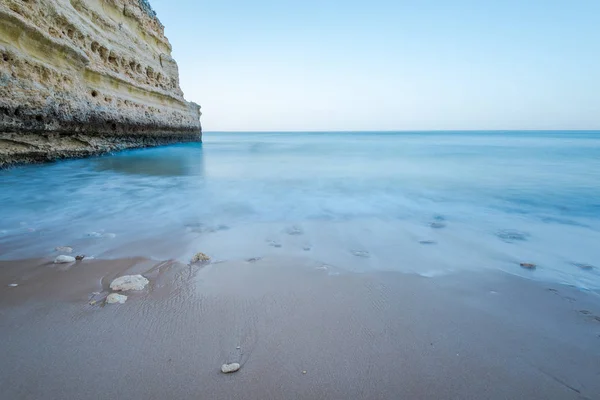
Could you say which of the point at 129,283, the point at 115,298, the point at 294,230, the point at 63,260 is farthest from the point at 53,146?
the point at 115,298

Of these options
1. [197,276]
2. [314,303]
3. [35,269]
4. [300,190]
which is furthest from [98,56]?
[314,303]

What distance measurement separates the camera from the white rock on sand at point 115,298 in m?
2.17

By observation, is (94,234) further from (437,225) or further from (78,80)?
(78,80)

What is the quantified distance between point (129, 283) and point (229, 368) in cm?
128

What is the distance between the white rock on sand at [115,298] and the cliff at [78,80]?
729cm

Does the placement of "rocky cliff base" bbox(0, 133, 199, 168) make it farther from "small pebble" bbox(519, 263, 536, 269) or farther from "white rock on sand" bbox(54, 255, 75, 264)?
"small pebble" bbox(519, 263, 536, 269)

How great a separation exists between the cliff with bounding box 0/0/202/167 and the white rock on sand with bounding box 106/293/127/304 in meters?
7.29

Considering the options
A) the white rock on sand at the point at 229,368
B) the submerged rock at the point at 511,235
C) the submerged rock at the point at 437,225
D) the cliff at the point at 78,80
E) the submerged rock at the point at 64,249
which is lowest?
the submerged rock at the point at 511,235

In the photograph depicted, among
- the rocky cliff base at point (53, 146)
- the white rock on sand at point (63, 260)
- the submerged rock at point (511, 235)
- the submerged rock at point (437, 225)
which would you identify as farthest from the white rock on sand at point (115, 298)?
the rocky cliff base at point (53, 146)

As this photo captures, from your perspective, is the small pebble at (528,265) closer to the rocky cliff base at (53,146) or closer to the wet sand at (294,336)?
the wet sand at (294,336)

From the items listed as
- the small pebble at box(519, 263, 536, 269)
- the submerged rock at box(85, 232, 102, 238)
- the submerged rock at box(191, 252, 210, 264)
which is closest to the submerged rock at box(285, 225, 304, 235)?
the submerged rock at box(191, 252, 210, 264)

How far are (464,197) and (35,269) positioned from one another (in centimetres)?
710

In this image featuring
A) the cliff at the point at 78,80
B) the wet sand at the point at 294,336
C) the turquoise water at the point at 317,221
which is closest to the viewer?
the wet sand at the point at 294,336

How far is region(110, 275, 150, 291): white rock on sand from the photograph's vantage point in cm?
236
